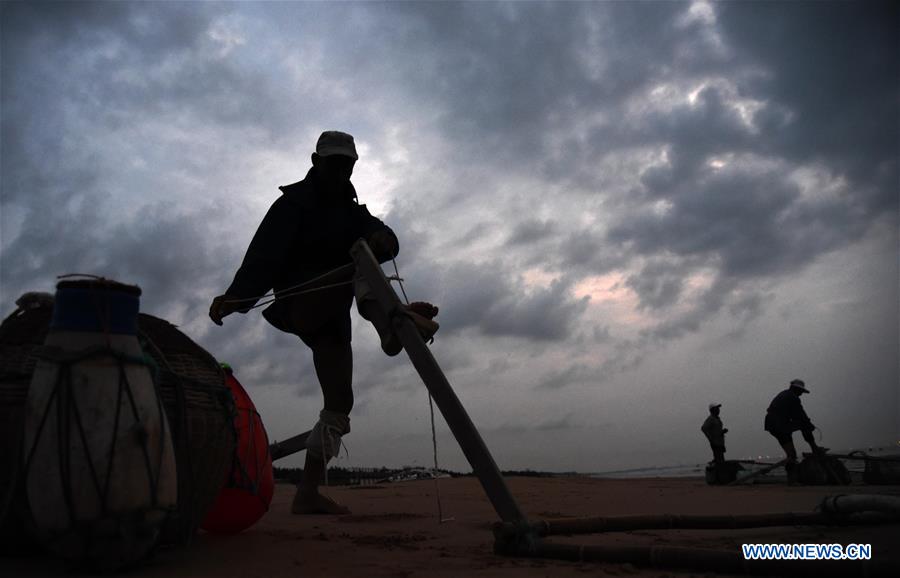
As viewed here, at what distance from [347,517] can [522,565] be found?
7.63ft

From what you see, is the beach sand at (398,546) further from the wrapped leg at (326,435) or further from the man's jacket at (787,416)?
the man's jacket at (787,416)

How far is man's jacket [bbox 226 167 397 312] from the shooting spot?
4.63m

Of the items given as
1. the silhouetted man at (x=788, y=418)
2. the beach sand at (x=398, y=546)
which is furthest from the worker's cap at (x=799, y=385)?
the beach sand at (x=398, y=546)

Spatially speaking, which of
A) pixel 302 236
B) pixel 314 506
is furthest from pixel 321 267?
pixel 314 506

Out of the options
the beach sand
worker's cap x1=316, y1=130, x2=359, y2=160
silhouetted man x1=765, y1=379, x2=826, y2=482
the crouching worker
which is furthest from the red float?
silhouetted man x1=765, y1=379, x2=826, y2=482

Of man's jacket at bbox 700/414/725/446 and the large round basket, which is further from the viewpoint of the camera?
man's jacket at bbox 700/414/725/446

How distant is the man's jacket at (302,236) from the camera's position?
4.63m

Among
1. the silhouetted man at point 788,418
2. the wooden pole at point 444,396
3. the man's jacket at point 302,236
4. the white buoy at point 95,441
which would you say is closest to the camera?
the white buoy at point 95,441

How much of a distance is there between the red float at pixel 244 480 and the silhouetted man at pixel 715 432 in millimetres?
13725

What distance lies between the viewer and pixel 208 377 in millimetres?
3215

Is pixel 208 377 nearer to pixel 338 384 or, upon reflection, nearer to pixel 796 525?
pixel 338 384

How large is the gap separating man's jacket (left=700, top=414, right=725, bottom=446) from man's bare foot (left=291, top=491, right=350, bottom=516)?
12.7 meters

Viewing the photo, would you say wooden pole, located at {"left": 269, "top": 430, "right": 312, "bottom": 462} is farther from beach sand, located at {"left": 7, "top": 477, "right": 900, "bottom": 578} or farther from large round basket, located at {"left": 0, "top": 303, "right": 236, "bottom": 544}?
large round basket, located at {"left": 0, "top": 303, "right": 236, "bottom": 544}

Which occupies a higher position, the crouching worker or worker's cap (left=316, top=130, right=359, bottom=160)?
worker's cap (left=316, top=130, right=359, bottom=160)
